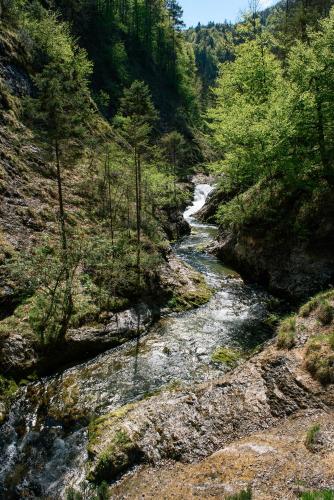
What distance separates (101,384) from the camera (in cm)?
1372

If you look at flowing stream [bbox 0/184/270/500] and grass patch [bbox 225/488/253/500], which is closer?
grass patch [bbox 225/488/253/500]

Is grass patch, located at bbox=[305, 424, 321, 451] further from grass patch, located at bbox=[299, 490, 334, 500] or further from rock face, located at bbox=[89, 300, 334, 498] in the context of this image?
grass patch, located at bbox=[299, 490, 334, 500]

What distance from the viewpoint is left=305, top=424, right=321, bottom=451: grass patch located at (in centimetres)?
791

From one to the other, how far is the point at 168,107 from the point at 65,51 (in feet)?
148

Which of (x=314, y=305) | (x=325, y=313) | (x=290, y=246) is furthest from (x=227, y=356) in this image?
(x=290, y=246)

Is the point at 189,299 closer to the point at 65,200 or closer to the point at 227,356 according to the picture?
the point at 227,356

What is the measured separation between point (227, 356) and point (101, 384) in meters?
5.30

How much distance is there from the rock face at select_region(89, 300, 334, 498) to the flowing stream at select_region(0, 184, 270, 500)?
1.06m

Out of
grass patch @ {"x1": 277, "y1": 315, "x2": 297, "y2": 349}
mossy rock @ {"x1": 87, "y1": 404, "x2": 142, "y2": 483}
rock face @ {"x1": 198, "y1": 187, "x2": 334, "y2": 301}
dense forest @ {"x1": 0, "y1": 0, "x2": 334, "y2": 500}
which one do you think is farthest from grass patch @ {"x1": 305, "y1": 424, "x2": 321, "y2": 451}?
rock face @ {"x1": 198, "y1": 187, "x2": 334, "y2": 301}

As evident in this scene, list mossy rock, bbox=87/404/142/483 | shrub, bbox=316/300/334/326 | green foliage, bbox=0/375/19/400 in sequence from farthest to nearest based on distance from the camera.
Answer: green foliage, bbox=0/375/19/400
shrub, bbox=316/300/334/326
mossy rock, bbox=87/404/142/483

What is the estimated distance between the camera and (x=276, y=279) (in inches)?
845

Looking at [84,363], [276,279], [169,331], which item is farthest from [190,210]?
[84,363]

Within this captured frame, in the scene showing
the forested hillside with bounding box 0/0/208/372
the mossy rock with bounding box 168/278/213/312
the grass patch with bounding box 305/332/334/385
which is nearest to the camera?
the grass patch with bounding box 305/332/334/385

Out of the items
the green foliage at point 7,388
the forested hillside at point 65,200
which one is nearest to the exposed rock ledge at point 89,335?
the forested hillside at point 65,200
